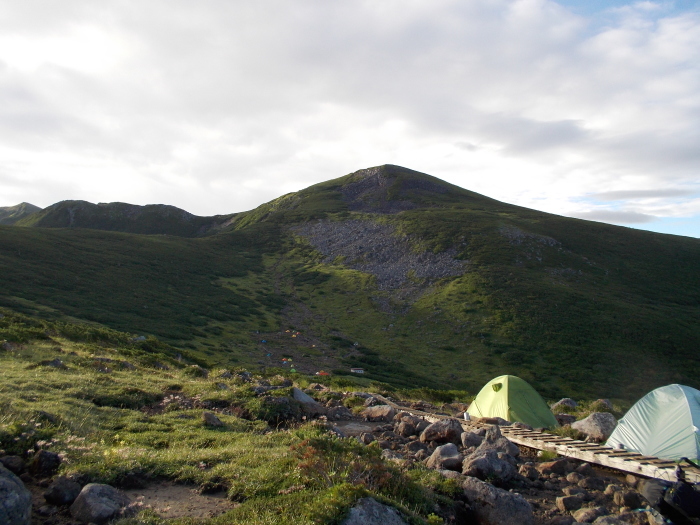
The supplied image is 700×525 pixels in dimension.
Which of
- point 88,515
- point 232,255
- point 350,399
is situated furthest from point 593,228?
point 88,515

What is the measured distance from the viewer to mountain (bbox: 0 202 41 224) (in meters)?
163

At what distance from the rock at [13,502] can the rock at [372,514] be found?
12.7ft

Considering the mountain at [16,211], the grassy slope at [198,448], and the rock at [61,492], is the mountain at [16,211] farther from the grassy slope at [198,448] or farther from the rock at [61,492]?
the rock at [61,492]

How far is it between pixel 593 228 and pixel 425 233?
3638 centimetres

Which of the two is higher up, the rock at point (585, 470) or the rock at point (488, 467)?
the rock at point (488, 467)

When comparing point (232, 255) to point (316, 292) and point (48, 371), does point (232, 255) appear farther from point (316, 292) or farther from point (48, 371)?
point (48, 371)

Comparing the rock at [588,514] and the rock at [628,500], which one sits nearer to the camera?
the rock at [588,514]

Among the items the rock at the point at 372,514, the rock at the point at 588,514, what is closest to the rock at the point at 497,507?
the rock at the point at 588,514

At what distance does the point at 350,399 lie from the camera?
17.8 meters

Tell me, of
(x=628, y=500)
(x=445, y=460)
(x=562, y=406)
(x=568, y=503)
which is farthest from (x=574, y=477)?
(x=562, y=406)

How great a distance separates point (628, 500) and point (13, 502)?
10562 millimetres

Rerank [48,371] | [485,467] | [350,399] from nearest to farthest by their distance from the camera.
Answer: [485,467]
[48,371]
[350,399]

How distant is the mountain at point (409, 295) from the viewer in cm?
4022

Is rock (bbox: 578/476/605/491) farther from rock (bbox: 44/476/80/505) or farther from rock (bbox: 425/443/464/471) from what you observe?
rock (bbox: 44/476/80/505)
